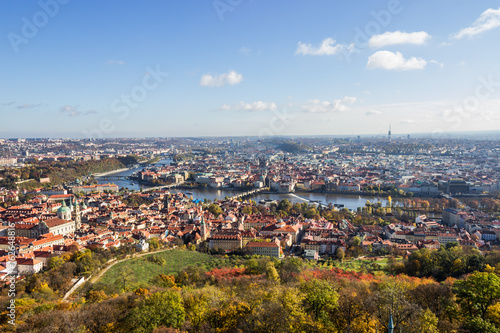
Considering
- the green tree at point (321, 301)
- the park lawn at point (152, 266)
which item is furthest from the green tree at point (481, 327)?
the park lawn at point (152, 266)

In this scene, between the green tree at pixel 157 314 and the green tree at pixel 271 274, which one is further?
the green tree at pixel 271 274

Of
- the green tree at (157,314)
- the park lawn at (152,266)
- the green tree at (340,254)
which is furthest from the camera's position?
the green tree at (340,254)

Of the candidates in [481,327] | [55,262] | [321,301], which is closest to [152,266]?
[55,262]

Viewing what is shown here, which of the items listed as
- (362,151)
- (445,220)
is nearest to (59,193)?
(445,220)

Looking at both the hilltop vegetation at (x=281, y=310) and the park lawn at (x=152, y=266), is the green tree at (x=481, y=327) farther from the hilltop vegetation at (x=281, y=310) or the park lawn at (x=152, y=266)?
the park lawn at (x=152, y=266)

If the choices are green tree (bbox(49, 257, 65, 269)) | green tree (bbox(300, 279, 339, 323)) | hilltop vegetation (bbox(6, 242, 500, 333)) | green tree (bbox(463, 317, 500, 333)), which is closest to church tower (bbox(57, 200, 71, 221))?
green tree (bbox(49, 257, 65, 269))

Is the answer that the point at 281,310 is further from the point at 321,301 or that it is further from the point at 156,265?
the point at 156,265

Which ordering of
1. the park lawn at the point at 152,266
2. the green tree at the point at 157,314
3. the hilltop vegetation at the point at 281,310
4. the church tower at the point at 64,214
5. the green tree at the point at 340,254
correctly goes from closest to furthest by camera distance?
the hilltop vegetation at the point at 281,310
the green tree at the point at 157,314
the park lawn at the point at 152,266
the green tree at the point at 340,254
the church tower at the point at 64,214

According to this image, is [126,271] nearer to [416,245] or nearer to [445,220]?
[416,245]

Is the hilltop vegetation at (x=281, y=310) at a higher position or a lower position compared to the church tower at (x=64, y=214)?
higher

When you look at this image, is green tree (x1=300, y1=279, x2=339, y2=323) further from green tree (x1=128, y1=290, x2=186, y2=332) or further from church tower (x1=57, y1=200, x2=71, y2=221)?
church tower (x1=57, y1=200, x2=71, y2=221)
